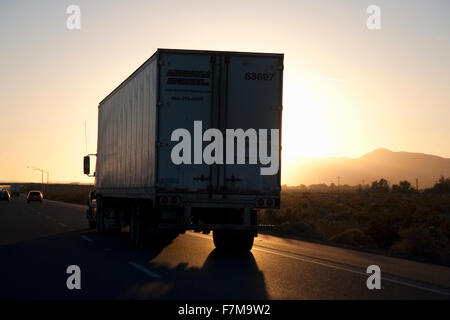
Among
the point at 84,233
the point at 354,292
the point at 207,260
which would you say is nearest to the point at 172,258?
the point at 207,260

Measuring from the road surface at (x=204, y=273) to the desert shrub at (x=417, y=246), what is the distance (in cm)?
207

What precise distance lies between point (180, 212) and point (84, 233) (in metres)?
8.94

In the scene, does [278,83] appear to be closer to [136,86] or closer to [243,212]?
[243,212]

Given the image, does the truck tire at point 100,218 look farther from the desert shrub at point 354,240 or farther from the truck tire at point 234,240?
the desert shrub at point 354,240

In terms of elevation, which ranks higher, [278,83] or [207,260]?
[278,83]

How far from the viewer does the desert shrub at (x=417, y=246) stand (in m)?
17.8

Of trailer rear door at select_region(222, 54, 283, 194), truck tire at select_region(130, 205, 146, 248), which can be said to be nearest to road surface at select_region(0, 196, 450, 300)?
truck tire at select_region(130, 205, 146, 248)

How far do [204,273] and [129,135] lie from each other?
6.61 metres

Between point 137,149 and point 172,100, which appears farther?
point 137,149

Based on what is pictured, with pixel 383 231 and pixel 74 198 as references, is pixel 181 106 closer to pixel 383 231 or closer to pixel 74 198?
pixel 383 231

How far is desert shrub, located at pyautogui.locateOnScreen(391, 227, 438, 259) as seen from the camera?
58.3 feet

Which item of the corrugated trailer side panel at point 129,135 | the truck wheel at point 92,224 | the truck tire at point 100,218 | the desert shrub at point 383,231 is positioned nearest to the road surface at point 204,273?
the corrugated trailer side panel at point 129,135
